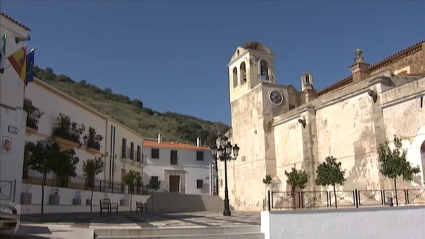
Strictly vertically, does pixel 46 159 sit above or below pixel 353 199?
above

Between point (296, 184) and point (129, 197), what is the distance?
12.1 m

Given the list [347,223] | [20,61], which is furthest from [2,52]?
[347,223]

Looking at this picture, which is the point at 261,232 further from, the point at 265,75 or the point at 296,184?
the point at 265,75

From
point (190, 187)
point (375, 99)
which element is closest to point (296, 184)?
point (375, 99)

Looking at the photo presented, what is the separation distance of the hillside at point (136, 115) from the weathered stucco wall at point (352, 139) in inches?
1743

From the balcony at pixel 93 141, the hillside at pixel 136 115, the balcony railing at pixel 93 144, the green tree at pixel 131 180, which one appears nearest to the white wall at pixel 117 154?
the green tree at pixel 131 180

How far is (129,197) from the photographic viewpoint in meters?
28.1

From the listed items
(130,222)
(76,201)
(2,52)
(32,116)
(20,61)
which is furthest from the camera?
(76,201)

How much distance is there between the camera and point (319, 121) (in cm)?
2222

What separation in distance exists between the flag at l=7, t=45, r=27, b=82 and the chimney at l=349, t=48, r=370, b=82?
58.2 ft

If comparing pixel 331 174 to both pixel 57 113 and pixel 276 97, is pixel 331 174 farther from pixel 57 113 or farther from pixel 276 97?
pixel 57 113

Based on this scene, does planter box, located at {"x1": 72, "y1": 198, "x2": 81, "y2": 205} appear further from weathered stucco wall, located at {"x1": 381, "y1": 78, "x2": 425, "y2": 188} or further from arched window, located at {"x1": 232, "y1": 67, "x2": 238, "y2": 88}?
weathered stucco wall, located at {"x1": 381, "y1": 78, "x2": 425, "y2": 188}

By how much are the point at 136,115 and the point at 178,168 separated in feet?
138

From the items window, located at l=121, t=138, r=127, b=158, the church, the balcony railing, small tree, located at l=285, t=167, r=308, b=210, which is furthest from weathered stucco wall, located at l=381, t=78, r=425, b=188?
window, located at l=121, t=138, r=127, b=158
